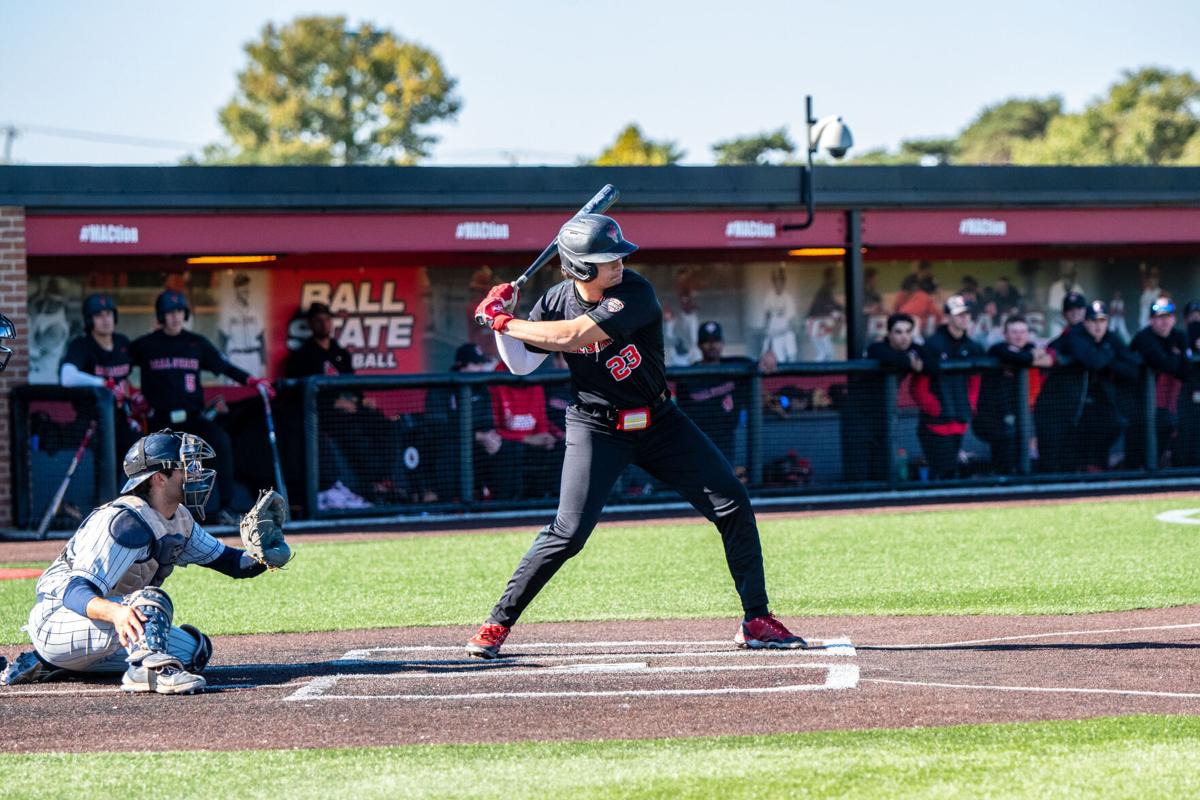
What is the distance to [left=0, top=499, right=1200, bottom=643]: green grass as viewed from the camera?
7621 mm

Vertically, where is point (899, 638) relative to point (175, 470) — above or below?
below

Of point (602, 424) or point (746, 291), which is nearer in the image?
point (602, 424)

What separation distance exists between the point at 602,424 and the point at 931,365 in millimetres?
7367

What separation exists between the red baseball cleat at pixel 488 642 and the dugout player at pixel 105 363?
6.21 meters

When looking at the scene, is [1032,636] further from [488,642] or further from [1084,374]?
[1084,374]

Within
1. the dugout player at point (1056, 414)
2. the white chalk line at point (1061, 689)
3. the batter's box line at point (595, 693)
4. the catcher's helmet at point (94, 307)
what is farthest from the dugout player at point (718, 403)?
the white chalk line at point (1061, 689)

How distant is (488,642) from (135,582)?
1397 mm

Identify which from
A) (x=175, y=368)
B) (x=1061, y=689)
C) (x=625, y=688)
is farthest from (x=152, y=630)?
(x=175, y=368)

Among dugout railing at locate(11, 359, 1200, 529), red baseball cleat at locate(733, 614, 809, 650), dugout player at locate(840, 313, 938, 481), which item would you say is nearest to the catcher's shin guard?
red baseball cleat at locate(733, 614, 809, 650)

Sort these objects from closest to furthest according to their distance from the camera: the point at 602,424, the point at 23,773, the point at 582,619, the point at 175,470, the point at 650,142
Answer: the point at 23,773 → the point at 175,470 → the point at 602,424 → the point at 582,619 → the point at 650,142

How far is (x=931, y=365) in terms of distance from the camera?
42.6 feet

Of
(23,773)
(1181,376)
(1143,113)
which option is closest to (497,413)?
(1181,376)

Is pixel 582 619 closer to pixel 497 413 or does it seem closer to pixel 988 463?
pixel 497 413

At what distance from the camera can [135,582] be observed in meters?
5.66
